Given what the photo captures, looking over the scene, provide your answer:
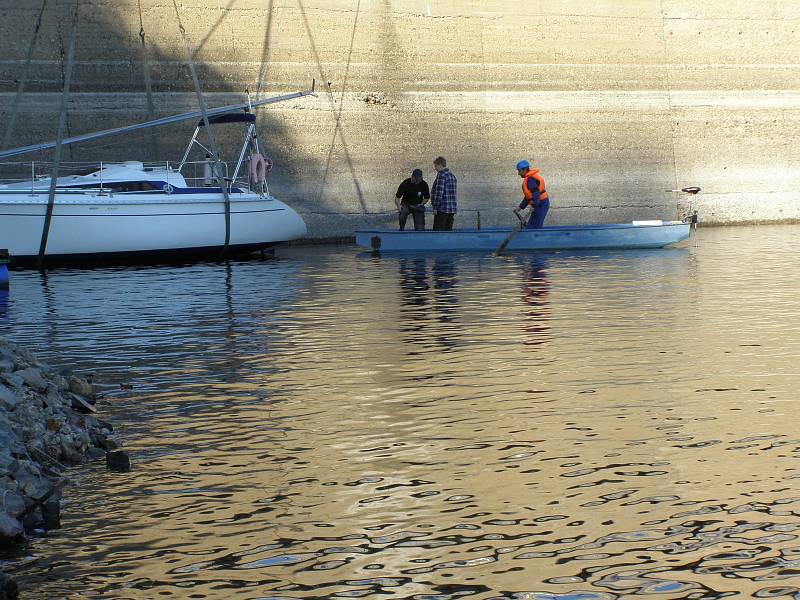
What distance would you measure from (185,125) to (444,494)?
80.0ft

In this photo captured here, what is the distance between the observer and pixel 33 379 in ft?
28.1

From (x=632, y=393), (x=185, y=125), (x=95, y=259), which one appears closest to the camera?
(x=632, y=393)

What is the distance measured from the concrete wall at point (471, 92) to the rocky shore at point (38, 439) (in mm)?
21005

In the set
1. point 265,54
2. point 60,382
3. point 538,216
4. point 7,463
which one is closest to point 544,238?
point 538,216

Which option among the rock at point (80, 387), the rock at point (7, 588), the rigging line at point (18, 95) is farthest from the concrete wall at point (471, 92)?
the rock at point (7, 588)

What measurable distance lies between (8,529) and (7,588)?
2.39 ft

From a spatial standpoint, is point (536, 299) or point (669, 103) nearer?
point (536, 299)

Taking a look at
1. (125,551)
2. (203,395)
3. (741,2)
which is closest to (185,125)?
(741,2)

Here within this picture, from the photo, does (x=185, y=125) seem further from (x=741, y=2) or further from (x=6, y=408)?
(x=6, y=408)

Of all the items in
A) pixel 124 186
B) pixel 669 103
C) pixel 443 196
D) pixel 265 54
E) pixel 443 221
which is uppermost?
pixel 265 54

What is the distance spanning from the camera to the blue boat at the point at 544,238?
82.7ft

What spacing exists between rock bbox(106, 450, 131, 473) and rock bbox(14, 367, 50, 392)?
1.34 metres

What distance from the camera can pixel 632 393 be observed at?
9383mm

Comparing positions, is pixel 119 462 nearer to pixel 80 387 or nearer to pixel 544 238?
pixel 80 387
